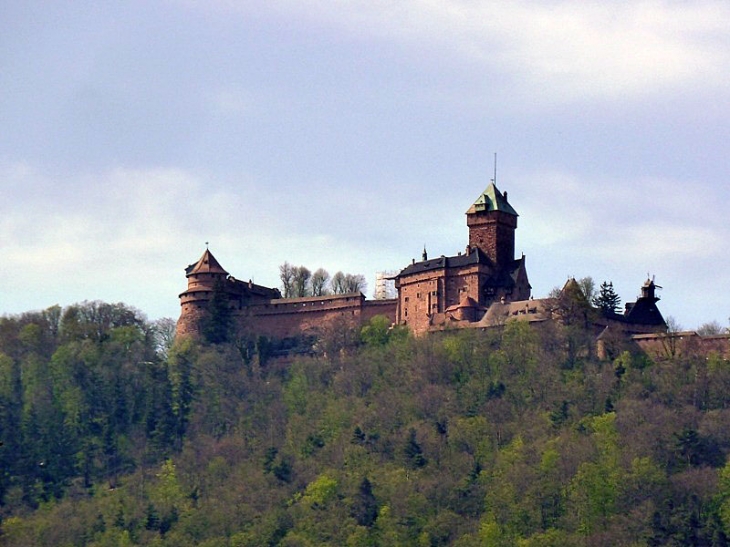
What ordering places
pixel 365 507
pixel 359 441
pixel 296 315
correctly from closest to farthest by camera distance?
1. pixel 365 507
2. pixel 359 441
3. pixel 296 315

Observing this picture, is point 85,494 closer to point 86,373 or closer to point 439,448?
point 86,373

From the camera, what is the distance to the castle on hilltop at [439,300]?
94.9 metres

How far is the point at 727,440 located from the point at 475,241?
58.8ft

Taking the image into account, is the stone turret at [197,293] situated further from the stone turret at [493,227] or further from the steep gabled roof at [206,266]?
the stone turret at [493,227]

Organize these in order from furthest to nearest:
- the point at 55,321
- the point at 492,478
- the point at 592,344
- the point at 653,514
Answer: the point at 55,321
the point at 592,344
the point at 492,478
the point at 653,514

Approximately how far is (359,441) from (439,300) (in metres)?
8.61

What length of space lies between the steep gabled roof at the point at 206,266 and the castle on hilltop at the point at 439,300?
0.07 meters

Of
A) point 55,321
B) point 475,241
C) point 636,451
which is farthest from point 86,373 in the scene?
point 636,451

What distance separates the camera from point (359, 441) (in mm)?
91438

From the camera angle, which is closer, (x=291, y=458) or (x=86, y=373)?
(x=291, y=458)

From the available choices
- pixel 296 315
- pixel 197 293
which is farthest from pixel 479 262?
pixel 197 293

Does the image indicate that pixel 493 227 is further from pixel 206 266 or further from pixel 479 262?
pixel 206 266

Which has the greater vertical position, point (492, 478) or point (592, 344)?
point (592, 344)

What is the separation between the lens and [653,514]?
8044 centimetres
